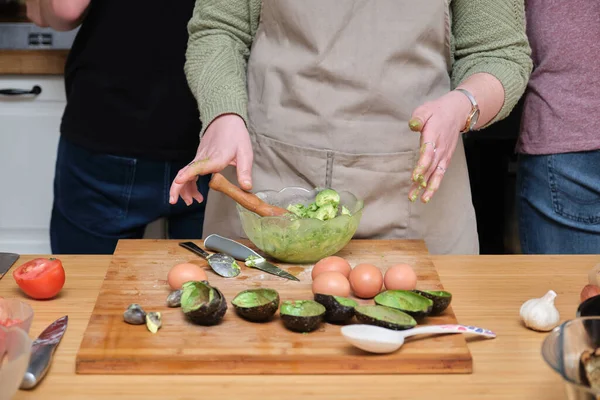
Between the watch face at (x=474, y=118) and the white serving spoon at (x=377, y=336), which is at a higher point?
the watch face at (x=474, y=118)

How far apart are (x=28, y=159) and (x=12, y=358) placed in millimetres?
1918

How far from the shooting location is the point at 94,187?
2.09 meters

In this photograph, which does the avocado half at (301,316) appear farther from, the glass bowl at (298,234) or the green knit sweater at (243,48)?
the green knit sweater at (243,48)

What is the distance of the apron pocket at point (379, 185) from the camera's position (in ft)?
5.07

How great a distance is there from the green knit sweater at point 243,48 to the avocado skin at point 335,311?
498mm

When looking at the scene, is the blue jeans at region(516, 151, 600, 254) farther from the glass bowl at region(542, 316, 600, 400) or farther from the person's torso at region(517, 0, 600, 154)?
the glass bowl at region(542, 316, 600, 400)

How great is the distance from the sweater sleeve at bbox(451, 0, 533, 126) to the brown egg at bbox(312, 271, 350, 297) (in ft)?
1.67

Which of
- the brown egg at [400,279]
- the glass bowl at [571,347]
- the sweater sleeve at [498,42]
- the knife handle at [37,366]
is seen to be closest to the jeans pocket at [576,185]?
the sweater sleeve at [498,42]

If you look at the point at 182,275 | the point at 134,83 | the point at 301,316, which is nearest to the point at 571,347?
the point at 301,316

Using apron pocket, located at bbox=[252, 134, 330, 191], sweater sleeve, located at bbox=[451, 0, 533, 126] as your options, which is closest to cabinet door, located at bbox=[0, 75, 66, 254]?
apron pocket, located at bbox=[252, 134, 330, 191]

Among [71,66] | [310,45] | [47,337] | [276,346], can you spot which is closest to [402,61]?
[310,45]

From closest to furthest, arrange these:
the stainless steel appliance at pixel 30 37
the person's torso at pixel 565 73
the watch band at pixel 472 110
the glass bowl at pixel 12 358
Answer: the glass bowl at pixel 12 358
the watch band at pixel 472 110
the person's torso at pixel 565 73
the stainless steel appliance at pixel 30 37

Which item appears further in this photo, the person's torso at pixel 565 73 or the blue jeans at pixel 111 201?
the blue jeans at pixel 111 201

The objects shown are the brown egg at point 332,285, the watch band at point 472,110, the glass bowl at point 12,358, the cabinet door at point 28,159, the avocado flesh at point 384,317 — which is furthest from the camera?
the cabinet door at point 28,159
